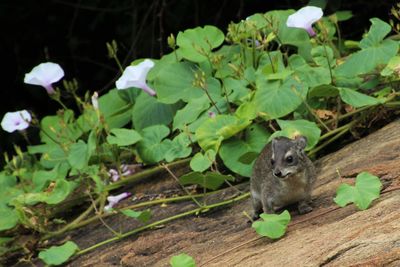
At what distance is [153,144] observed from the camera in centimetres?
570

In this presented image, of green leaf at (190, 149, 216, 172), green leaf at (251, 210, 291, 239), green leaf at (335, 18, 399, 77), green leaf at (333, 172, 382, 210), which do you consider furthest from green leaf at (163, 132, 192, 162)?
green leaf at (333, 172, 382, 210)

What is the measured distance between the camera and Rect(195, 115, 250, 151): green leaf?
17.0 feet

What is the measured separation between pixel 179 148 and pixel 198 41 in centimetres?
87

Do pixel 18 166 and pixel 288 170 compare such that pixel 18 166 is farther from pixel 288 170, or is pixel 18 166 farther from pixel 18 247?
pixel 288 170

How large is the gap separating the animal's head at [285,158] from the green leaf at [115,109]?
219 centimetres

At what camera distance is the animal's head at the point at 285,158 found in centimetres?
423

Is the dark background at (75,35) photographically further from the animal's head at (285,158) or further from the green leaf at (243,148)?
the animal's head at (285,158)

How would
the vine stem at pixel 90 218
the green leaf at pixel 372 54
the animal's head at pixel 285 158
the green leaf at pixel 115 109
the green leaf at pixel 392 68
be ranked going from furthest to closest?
the green leaf at pixel 115 109 < the vine stem at pixel 90 218 < the green leaf at pixel 372 54 < the green leaf at pixel 392 68 < the animal's head at pixel 285 158

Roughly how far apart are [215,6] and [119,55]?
1186 mm

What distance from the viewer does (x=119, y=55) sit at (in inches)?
372

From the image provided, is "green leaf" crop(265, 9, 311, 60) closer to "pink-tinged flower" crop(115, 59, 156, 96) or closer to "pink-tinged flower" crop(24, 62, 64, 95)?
"pink-tinged flower" crop(115, 59, 156, 96)

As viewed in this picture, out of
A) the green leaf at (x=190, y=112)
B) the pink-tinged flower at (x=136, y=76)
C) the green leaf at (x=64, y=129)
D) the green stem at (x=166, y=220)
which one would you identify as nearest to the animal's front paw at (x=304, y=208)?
the green stem at (x=166, y=220)

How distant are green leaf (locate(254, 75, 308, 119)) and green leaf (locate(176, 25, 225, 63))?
2.33 feet

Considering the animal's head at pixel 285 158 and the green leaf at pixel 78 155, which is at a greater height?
the animal's head at pixel 285 158
